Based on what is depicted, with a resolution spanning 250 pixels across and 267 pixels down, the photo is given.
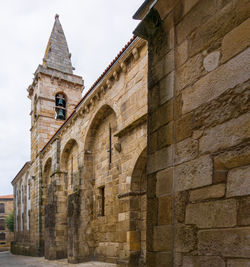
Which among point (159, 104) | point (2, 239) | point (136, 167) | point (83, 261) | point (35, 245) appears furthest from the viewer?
point (2, 239)

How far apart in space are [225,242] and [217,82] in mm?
1113

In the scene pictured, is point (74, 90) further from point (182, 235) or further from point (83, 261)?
point (182, 235)

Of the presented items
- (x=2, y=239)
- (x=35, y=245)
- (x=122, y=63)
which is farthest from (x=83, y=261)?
(x=2, y=239)

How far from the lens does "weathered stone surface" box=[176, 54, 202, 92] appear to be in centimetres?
223

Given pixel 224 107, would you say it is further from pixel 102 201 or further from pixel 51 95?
pixel 51 95

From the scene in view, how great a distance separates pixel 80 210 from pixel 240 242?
8048mm

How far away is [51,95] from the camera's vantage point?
54.4 feet

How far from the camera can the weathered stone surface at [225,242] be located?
1655 millimetres

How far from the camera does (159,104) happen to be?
2.66 metres

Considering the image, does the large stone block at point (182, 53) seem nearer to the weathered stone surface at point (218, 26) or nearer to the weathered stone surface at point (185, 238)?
the weathered stone surface at point (218, 26)

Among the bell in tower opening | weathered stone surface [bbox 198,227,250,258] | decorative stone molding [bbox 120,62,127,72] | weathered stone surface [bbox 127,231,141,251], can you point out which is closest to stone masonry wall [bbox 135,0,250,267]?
weathered stone surface [bbox 198,227,250,258]

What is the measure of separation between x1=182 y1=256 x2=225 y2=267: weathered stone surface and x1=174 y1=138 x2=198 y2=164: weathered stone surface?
73 cm

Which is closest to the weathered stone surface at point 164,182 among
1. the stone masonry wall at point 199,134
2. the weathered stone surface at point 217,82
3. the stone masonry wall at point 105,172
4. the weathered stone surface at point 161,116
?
the stone masonry wall at point 199,134

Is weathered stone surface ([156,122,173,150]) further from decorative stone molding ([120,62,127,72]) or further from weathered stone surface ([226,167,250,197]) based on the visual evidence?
decorative stone molding ([120,62,127,72])
